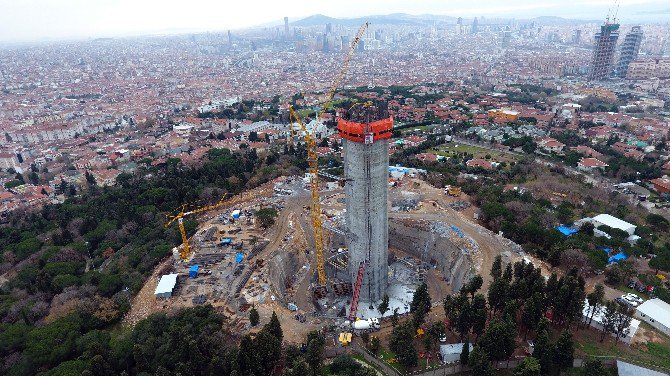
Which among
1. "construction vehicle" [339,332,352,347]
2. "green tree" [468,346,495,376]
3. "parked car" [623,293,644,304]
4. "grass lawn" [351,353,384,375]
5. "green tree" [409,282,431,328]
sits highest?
"green tree" [468,346,495,376]

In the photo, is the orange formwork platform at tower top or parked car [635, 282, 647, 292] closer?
the orange formwork platform at tower top

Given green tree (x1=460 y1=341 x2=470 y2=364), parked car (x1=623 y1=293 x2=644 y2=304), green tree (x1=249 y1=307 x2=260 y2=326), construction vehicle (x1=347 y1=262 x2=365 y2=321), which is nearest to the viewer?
green tree (x1=460 y1=341 x2=470 y2=364)

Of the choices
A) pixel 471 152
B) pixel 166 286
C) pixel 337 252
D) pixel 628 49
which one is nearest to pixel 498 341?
pixel 337 252

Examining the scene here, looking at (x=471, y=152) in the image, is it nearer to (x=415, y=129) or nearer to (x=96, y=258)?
(x=415, y=129)

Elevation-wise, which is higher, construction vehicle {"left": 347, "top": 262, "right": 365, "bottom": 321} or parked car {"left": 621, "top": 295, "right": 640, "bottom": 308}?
parked car {"left": 621, "top": 295, "right": 640, "bottom": 308}

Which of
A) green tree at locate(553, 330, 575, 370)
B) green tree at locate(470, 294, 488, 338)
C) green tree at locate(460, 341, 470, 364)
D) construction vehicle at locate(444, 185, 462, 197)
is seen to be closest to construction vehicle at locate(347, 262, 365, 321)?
green tree at locate(470, 294, 488, 338)

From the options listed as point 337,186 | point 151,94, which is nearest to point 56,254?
point 337,186

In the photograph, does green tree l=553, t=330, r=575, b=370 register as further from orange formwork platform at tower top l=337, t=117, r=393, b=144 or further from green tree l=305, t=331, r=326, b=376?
orange formwork platform at tower top l=337, t=117, r=393, b=144
